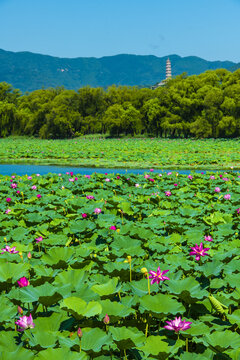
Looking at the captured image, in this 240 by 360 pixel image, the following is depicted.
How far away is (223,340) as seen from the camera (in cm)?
170

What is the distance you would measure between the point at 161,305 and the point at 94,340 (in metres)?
0.42

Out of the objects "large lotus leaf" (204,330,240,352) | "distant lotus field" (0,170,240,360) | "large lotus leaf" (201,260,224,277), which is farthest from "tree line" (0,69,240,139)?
"large lotus leaf" (204,330,240,352)

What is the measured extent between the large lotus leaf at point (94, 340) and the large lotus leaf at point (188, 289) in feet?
1.93

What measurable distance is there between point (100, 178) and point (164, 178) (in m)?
1.57

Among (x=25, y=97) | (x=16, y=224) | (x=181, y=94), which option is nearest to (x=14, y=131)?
(x=25, y=97)

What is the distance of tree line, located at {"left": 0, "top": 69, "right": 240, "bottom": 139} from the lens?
3572 cm

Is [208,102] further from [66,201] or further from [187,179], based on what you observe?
[66,201]

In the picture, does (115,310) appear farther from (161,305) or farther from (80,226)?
(80,226)

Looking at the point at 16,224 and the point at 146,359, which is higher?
the point at 146,359

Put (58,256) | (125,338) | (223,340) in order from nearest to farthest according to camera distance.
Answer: (125,338), (223,340), (58,256)

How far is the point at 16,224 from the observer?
4.58 meters

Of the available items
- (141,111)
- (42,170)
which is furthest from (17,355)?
(141,111)

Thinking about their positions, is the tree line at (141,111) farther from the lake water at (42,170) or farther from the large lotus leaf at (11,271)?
the large lotus leaf at (11,271)

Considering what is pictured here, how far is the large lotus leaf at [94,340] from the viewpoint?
5.30 ft
